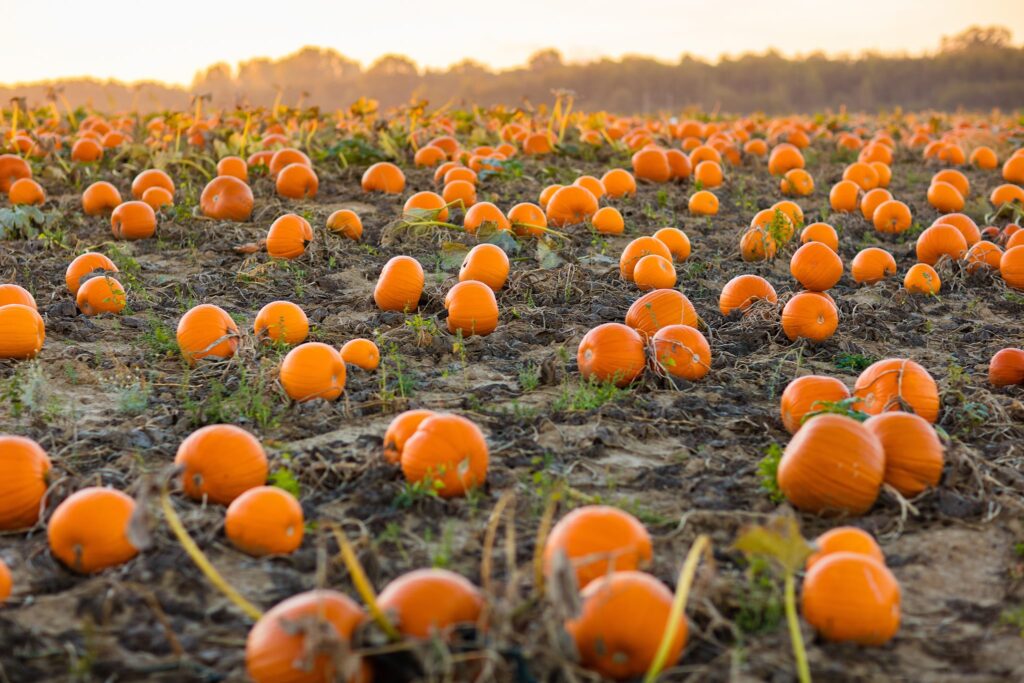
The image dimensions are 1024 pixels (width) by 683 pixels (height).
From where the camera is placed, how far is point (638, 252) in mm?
7000

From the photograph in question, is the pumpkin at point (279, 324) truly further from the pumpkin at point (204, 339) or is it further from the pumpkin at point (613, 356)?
the pumpkin at point (613, 356)

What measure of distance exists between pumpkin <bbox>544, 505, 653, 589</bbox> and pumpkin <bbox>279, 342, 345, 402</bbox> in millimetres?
2018

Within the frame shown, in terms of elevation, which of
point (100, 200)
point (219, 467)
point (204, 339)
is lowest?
point (219, 467)

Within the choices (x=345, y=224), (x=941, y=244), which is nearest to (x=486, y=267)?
(x=345, y=224)

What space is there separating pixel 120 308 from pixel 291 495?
10.5ft

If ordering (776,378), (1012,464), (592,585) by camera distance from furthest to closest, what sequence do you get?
1. (776,378)
2. (1012,464)
3. (592,585)

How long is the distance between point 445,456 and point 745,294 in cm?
299

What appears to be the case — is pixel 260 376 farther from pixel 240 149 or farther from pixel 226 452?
pixel 240 149

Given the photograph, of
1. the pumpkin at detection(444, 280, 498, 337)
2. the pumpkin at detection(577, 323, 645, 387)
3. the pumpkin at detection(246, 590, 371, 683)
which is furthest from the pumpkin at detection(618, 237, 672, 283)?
the pumpkin at detection(246, 590, 371, 683)

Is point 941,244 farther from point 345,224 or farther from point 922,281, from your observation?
point 345,224

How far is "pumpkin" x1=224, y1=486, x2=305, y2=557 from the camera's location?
11.5 feet

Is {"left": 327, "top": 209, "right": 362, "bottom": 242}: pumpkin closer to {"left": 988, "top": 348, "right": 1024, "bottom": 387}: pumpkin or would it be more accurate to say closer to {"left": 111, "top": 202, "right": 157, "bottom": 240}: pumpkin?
{"left": 111, "top": 202, "right": 157, "bottom": 240}: pumpkin

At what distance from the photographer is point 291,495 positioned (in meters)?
3.72

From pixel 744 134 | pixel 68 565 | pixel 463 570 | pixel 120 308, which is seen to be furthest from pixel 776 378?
pixel 744 134
